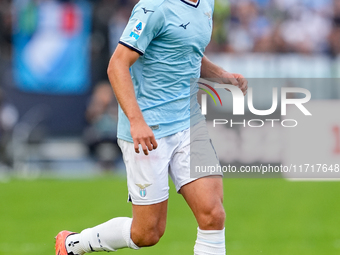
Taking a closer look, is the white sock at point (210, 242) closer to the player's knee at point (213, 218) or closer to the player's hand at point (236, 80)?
the player's knee at point (213, 218)

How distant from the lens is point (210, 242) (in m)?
4.32

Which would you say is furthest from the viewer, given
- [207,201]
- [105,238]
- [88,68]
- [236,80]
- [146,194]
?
[88,68]

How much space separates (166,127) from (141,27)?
720 millimetres

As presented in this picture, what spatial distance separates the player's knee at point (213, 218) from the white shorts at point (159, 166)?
247mm

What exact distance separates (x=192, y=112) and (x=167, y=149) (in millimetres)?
357

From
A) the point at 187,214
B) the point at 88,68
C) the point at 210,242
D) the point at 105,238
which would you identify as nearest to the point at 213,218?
the point at 210,242

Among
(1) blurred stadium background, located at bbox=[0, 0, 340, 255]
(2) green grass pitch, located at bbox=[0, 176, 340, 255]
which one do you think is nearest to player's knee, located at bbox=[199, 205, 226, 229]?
(2) green grass pitch, located at bbox=[0, 176, 340, 255]

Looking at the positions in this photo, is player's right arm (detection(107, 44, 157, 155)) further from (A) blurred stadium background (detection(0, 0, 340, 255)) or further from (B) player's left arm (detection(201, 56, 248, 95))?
(A) blurred stadium background (detection(0, 0, 340, 255))

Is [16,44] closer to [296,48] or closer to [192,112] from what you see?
[296,48]

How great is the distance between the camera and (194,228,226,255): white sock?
14.2ft

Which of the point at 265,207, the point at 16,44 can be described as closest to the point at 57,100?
the point at 16,44

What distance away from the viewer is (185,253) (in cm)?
620

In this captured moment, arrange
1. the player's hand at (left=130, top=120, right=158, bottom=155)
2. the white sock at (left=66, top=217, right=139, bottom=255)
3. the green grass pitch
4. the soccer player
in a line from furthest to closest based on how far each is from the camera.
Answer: the green grass pitch, the white sock at (left=66, top=217, right=139, bottom=255), the soccer player, the player's hand at (left=130, top=120, right=158, bottom=155)

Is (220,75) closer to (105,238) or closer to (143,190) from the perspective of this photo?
(143,190)
